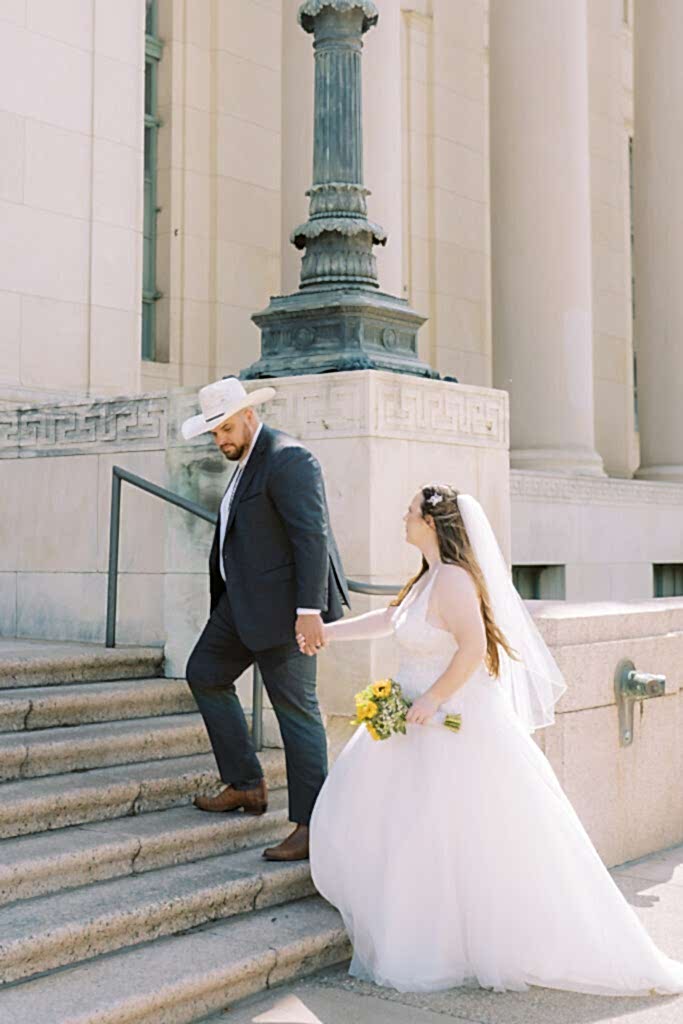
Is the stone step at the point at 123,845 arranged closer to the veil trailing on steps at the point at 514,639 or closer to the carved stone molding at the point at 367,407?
the veil trailing on steps at the point at 514,639

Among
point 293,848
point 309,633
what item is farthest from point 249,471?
point 293,848

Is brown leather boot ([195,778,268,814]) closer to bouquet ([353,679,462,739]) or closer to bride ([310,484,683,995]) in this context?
bride ([310,484,683,995])

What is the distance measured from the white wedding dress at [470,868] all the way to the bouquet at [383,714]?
2.8 inches

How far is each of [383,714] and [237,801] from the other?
48.0 inches

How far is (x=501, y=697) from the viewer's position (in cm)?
564

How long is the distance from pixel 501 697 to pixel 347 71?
3834mm

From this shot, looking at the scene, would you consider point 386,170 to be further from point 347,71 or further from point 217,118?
point 347,71

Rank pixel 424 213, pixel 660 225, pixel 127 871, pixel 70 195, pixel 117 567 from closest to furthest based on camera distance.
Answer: pixel 127 871 < pixel 117 567 < pixel 70 195 < pixel 660 225 < pixel 424 213

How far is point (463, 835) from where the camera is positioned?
5379 millimetres

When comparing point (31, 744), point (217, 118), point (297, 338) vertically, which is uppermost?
point (217, 118)

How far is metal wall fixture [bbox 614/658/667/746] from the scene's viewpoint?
25.7 feet

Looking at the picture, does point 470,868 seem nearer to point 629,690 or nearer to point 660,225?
point 629,690

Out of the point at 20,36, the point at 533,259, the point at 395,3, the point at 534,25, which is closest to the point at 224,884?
the point at 20,36

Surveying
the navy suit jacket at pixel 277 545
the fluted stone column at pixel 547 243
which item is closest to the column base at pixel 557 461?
the fluted stone column at pixel 547 243
